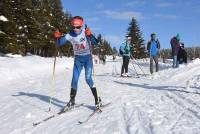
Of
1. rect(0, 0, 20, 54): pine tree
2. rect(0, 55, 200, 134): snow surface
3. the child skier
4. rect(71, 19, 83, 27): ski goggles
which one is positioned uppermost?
rect(0, 0, 20, 54): pine tree

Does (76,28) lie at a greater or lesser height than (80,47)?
greater

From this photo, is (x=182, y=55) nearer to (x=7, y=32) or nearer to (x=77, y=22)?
(x=77, y=22)

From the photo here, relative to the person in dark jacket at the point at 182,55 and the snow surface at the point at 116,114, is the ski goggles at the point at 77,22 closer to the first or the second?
the snow surface at the point at 116,114

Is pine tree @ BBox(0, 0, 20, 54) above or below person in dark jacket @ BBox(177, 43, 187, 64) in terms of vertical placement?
above

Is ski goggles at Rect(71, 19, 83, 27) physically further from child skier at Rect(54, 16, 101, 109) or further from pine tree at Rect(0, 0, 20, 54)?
pine tree at Rect(0, 0, 20, 54)

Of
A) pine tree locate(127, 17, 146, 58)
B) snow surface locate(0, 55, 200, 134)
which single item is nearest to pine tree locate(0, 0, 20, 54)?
snow surface locate(0, 55, 200, 134)

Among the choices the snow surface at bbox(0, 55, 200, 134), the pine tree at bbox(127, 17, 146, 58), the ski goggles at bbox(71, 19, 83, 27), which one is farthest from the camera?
the pine tree at bbox(127, 17, 146, 58)

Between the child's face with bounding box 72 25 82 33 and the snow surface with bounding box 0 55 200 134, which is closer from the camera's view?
the snow surface with bounding box 0 55 200 134

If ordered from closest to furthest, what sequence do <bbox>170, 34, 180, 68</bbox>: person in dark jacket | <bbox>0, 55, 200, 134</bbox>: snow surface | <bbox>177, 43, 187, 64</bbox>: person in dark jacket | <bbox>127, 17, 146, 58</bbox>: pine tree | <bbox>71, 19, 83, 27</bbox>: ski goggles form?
<bbox>0, 55, 200, 134</bbox>: snow surface → <bbox>71, 19, 83, 27</bbox>: ski goggles → <bbox>170, 34, 180, 68</bbox>: person in dark jacket → <bbox>177, 43, 187, 64</bbox>: person in dark jacket → <bbox>127, 17, 146, 58</bbox>: pine tree

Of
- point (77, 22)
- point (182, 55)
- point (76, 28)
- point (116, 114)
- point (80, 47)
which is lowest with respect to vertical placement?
point (116, 114)

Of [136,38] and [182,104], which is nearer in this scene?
[182,104]

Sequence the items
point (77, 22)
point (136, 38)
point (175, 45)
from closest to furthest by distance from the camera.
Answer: point (77, 22) → point (175, 45) → point (136, 38)

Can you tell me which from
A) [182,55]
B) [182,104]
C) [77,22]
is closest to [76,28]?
[77,22]

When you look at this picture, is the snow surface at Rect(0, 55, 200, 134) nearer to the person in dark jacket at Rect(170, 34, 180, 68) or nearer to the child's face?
the child's face
